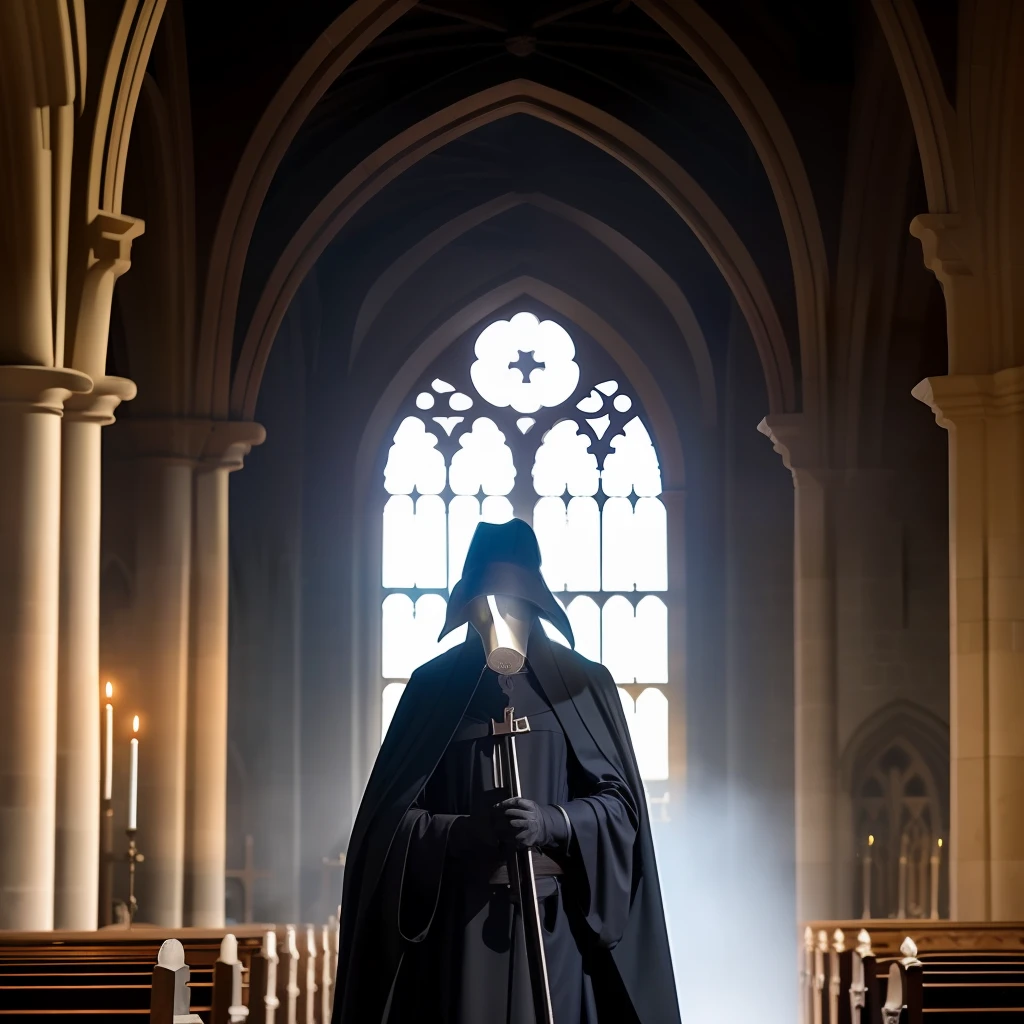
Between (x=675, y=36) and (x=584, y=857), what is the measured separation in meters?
9.51

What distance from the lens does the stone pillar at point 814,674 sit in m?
13.8

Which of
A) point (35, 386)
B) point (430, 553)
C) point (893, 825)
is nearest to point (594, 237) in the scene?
point (430, 553)

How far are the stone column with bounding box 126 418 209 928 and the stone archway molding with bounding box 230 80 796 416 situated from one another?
1.55 m

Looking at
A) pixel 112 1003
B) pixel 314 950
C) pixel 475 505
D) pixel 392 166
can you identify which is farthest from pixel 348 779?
pixel 112 1003

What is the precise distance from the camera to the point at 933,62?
31.5ft

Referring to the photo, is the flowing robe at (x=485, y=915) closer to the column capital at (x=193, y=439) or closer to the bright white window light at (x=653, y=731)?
the column capital at (x=193, y=439)

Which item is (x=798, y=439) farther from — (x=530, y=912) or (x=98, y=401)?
(x=530, y=912)

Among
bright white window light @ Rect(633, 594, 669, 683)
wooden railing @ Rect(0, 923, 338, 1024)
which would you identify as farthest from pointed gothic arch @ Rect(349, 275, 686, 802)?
wooden railing @ Rect(0, 923, 338, 1024)

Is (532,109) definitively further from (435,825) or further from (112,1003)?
(435,825)

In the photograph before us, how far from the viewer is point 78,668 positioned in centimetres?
878

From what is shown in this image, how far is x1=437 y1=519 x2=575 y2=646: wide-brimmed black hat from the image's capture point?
13.8ft

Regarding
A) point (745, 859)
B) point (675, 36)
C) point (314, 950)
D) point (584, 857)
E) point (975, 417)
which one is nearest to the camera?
point (584, 857)

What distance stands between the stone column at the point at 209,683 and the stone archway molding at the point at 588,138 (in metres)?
1.32

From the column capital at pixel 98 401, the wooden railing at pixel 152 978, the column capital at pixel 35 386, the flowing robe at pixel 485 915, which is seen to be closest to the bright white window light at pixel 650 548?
the column capital at pixel 98 401
